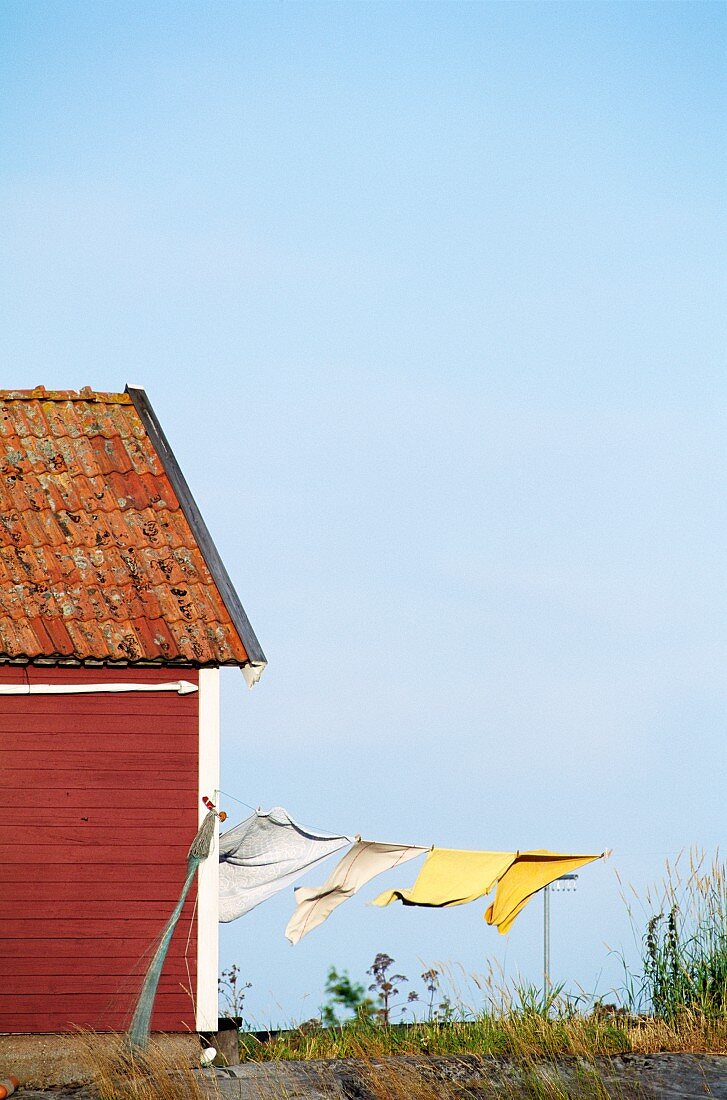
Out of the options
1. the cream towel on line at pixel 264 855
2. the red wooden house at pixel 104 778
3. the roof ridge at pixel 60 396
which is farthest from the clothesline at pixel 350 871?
the roof ridge at pixel 60 396

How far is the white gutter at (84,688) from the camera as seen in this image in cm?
1142

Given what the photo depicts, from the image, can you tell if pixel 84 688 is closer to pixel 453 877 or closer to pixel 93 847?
pixel 93 847

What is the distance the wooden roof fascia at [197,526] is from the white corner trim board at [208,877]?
18.1 inches

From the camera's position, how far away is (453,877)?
11.8m

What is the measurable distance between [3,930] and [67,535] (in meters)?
3.51

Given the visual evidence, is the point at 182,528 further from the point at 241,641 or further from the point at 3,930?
the point at 3,930

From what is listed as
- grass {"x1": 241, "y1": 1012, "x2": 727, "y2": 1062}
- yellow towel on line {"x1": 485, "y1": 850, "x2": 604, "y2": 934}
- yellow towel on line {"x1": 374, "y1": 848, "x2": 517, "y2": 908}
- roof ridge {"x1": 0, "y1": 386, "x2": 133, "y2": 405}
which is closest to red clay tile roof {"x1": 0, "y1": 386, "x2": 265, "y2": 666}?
roof ridge {"x1": 0, "y1": 386, "x2": 133, "y2": 405}

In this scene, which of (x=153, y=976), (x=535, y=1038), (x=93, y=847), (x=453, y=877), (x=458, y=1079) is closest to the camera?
(x=458, y=1079)

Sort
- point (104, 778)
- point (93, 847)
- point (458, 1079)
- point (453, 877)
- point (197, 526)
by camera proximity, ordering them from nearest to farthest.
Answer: point (458, 1079) → point (93, 847) → point (104, 778) → point (453, 877) → point (197, 526)

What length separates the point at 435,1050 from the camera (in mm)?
10883

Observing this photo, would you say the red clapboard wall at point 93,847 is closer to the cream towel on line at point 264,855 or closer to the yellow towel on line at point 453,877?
the cream towel on line at point 264,855

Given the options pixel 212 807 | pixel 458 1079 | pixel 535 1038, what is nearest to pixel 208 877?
Answer: pixel 212 807

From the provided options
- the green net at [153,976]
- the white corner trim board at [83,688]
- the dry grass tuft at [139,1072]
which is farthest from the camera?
the white corner trim board at [83,688]

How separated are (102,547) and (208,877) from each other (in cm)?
314
